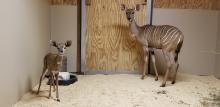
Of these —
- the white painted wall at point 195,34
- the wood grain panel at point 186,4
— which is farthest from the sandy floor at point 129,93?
the wood grain panel at point 186,4

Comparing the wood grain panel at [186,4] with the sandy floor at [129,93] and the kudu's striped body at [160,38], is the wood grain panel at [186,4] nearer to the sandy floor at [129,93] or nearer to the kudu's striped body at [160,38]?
the kudu's striped body at [160,38]

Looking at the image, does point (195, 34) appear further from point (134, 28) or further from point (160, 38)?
point (134, 28)

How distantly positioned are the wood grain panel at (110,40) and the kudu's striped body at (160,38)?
24 cm

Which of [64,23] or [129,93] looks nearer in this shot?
[129,93]

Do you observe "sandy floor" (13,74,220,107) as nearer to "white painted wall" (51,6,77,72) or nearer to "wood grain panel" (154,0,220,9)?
"white painted wall" (51,6,77,72)

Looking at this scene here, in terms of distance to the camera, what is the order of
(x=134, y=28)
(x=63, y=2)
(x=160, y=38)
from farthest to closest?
(x=63, y=2) < (x=134, y=28) < (x=160, y=38)

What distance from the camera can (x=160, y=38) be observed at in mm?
4414

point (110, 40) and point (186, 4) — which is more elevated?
point (186, 4)

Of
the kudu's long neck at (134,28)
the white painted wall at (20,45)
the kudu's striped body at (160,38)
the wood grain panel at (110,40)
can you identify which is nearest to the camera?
the white painted wall at (20,45)

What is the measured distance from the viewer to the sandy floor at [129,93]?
3.46 meters

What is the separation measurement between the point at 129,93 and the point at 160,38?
3.25 feet

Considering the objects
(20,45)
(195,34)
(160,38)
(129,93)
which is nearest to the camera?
(20,45)

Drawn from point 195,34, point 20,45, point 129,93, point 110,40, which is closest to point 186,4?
point 195,34

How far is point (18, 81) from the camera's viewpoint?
11.2ft
